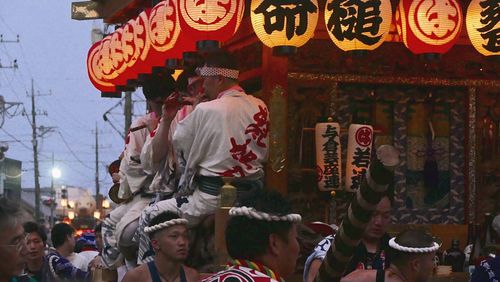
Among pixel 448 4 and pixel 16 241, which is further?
pixel 448 4

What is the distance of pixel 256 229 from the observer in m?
5.70

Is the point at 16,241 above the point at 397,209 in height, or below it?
above

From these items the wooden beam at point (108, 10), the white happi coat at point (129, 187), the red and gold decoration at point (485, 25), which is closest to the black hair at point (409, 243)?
the white happi coat at point (129, 187)

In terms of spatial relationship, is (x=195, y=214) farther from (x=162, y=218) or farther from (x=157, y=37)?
(x=157, y=37)

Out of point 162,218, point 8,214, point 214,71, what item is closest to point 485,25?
point 214,71

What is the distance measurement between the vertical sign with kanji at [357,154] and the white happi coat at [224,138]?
2.67 meters

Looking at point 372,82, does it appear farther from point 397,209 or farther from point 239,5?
point 239,5

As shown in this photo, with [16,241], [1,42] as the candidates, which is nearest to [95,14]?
[16,241]

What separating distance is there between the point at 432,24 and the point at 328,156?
218 centimetres

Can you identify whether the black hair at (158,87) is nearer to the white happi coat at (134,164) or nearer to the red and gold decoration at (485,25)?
the white happi coat at (134,164)

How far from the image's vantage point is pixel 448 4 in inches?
511

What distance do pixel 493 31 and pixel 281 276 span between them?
26.1 feet

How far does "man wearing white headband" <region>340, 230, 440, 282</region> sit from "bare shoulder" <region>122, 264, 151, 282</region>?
197 centimetres

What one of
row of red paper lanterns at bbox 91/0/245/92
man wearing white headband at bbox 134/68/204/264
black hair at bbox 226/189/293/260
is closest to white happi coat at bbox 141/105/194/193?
man wearing white headband at bbox 134/68/204/264
